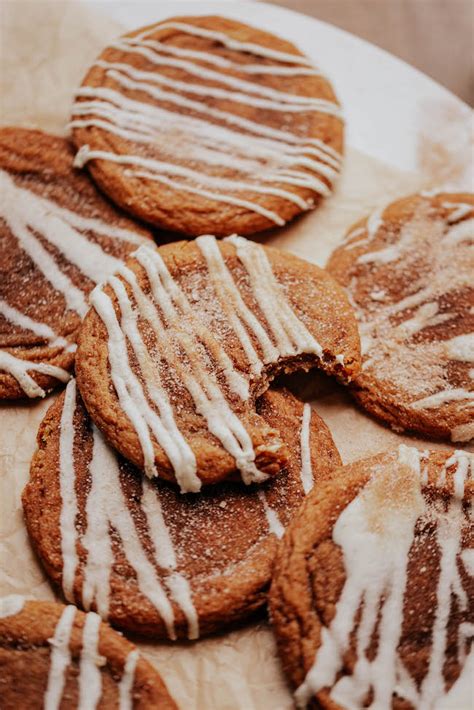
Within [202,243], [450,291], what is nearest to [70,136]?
[202,243]

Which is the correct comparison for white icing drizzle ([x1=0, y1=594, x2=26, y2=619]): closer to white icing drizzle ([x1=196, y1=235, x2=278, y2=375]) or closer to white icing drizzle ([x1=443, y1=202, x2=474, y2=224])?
white icing drizzle ([x1=196, y1=235, x2=278, y2=375])

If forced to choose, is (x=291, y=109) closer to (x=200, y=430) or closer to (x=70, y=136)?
(x=70, y=136)

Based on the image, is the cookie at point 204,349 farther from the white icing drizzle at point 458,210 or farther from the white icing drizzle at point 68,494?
the white icing drizzle at point 458,210

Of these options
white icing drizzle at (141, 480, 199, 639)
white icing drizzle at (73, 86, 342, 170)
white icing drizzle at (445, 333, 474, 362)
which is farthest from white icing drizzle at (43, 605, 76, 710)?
white icing drizzle at (73, 86, 342, 170)

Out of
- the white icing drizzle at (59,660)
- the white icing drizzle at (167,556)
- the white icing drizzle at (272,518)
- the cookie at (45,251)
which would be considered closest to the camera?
the white icing drizzle at (59,660)

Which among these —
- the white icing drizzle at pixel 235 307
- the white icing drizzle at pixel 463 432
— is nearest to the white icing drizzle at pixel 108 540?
the white icing drizzle at pixel 235 307

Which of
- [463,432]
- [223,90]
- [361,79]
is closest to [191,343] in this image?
[463,432]
